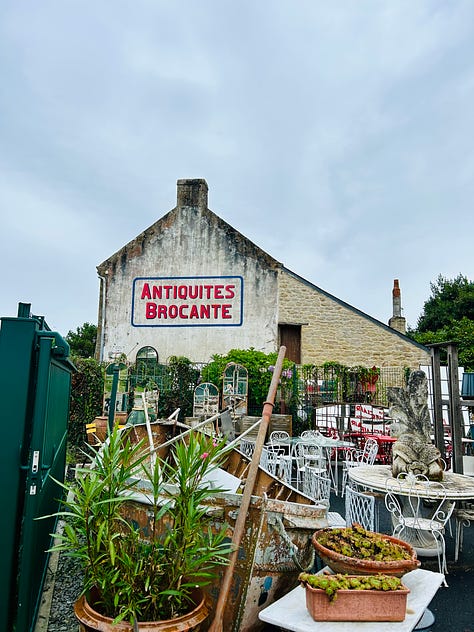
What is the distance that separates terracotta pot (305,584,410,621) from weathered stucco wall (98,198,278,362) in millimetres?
14545

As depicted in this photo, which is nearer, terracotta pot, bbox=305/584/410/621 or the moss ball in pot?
terracotta pot, bbox=305/584/410/621

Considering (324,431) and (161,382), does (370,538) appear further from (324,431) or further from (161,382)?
(161,382)

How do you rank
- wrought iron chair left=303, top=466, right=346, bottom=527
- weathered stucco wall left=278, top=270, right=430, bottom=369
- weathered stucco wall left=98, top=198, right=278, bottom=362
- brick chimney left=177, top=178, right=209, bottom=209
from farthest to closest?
brick chimney left=177, top=178, right=209, bottom=209 → weathered stucco wall left=98, top=198, right=278, bottom=362 → weathered stucco wall left=278, top=270, right=430, bottom=369 → wrought iron chair left=303, top=466, right=346, bottom=527

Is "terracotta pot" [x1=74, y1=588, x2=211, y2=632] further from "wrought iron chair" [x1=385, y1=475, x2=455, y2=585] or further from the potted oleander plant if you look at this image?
"wrought iron chair" [x1=385, y1=475, x2=455, y2=585]

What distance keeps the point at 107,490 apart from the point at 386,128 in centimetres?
1104

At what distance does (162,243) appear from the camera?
17969 mm

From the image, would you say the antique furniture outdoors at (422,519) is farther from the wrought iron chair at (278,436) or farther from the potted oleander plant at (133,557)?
the wrought iron chair at (278,436)

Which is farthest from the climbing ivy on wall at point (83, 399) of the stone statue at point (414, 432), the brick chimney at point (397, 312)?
the brick chimney at point (397, 312)

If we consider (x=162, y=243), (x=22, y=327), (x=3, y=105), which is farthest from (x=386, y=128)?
(x=22, y=327)

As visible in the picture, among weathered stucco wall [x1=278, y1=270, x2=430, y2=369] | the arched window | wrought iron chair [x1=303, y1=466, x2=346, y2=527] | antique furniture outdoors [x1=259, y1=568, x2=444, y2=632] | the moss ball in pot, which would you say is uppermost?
weathered stucco wall [x1=278, y1=270, x2=430, y2=369]

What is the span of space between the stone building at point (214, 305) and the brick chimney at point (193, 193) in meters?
0.04

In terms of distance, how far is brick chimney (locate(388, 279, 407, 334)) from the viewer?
19278 millimetres

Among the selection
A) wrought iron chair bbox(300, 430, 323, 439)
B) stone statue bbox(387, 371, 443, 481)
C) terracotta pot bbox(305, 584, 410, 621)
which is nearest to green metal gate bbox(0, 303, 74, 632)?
terracotta pot bbox(305, 584, 410, 621)

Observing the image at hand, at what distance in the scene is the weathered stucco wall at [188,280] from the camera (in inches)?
679
